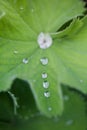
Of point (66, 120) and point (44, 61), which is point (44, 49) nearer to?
point (44, 61)

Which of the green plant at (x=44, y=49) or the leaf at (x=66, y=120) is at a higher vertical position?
the green plant at (x=44, y=49)

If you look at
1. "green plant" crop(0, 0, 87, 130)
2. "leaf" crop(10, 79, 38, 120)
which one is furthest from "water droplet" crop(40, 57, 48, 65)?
"leaf" crop(10, 79, 38, 120)

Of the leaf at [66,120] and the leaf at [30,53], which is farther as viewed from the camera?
the leaf at [66,120]

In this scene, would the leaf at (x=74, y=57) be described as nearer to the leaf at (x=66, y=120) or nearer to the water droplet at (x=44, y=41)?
the water droplet at (x=44, y=41)

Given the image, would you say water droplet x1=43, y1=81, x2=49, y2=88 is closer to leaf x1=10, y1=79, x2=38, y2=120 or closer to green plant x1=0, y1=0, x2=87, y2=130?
green plant x1=0, y1=0, x2=87, y2=130

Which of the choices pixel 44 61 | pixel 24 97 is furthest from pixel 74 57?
pixel 24 97

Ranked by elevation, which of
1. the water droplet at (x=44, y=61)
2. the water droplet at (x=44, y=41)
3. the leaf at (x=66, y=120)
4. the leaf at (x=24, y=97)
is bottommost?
the leaf at (x=66, y=120)

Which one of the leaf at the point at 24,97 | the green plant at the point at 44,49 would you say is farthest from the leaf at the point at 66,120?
the green plant at the point at 44,49

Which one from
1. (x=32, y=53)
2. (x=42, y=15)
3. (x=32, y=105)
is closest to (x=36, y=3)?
(x=42, y=15)
